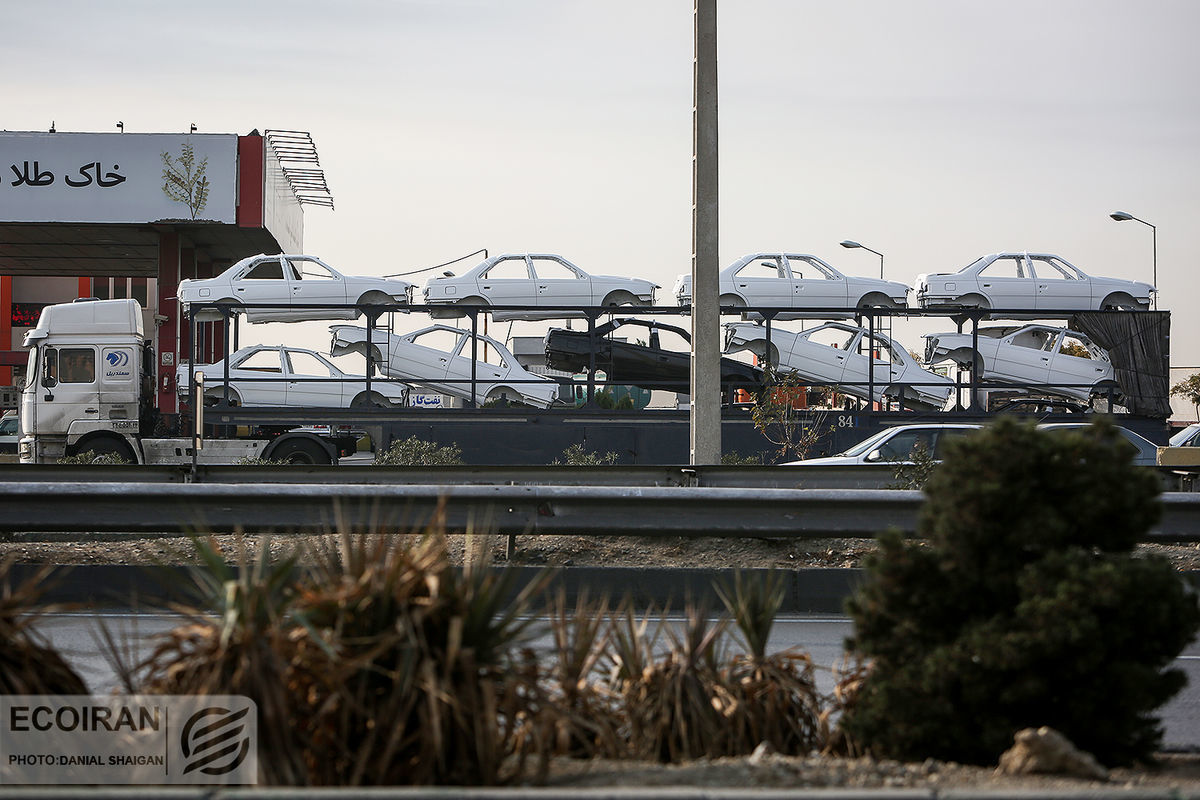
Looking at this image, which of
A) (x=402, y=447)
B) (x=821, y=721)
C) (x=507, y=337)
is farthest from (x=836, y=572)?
(x=507, y=337)

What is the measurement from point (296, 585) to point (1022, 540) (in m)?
2.34

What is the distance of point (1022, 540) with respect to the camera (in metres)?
3.79

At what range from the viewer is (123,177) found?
36344 millimetres

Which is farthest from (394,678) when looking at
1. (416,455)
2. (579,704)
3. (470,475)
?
(416,455)

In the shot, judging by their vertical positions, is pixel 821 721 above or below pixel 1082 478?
below

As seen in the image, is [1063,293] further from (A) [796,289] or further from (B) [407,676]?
(B) [407,676]

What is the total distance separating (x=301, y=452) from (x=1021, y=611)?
786 inches

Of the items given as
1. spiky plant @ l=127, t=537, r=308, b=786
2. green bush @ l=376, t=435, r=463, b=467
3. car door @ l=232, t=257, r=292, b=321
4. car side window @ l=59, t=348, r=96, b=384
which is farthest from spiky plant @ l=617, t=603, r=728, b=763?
car door @ l=232, t=257, r=292, b=321

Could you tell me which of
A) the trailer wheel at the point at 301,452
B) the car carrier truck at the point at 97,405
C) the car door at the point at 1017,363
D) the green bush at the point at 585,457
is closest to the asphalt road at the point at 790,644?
the green bush at the point at 585,457

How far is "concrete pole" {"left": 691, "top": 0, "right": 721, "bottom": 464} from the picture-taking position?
1277 centimetres

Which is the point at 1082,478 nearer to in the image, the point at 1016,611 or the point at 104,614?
the point at 1016,611

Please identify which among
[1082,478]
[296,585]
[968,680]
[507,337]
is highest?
[507,337]

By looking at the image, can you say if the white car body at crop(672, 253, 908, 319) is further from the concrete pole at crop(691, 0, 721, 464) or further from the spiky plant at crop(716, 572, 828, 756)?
the spiky plant at crop(716, 572, 828, 756)

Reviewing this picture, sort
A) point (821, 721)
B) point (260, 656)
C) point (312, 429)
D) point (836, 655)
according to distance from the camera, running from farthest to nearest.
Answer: point (312, 429) → point (836, 655) → point (821, 721) → point (260, 656)
